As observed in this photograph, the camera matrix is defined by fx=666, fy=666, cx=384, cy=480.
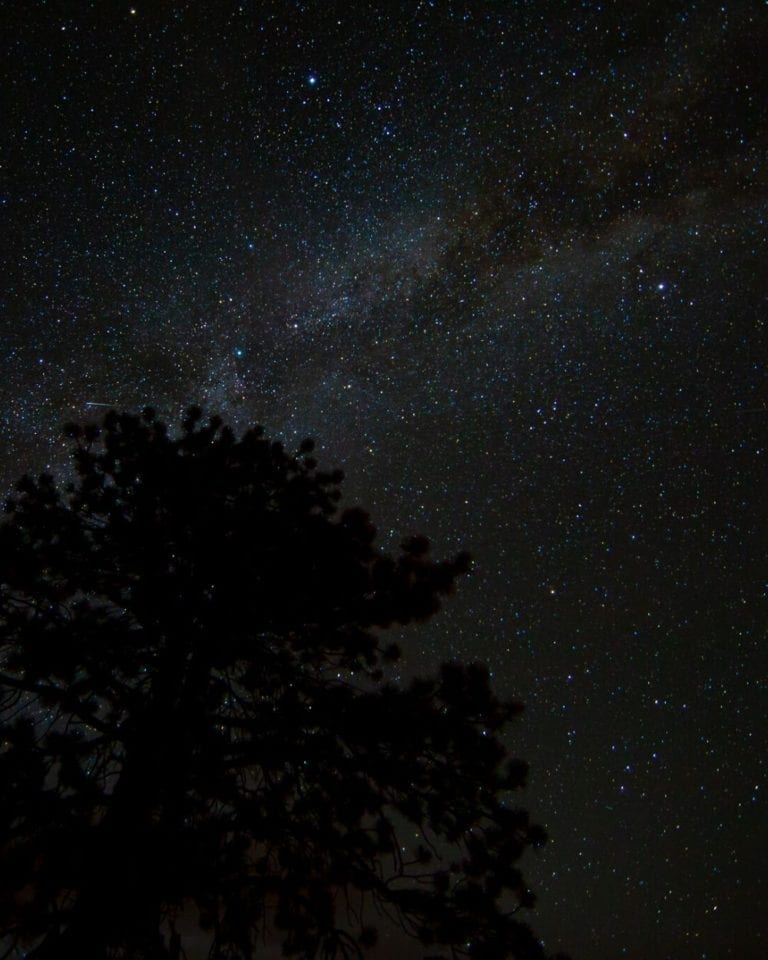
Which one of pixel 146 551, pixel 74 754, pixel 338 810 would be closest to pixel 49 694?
pixel 74 754

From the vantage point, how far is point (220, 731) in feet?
17.3

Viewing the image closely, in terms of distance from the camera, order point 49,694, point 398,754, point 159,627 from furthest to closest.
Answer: point 159,627 < point 398,754 < point 49,694

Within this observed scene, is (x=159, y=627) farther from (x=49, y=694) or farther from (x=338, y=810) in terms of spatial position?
(x=338, y=810)

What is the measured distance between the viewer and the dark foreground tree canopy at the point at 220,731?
3.94m

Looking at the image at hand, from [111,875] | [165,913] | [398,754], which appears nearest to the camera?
[111,875]

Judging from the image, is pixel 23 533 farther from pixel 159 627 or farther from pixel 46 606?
pixel 159 627

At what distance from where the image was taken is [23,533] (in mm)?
5391

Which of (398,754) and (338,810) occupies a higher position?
(398,754)

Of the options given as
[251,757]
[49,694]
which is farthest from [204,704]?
[49,694]

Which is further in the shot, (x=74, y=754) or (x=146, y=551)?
(x=146, y=551)

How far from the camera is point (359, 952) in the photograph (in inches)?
167

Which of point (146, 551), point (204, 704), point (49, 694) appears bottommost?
point (49, 694)

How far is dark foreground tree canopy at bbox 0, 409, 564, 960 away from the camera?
155 inches

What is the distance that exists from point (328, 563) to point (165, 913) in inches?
105
